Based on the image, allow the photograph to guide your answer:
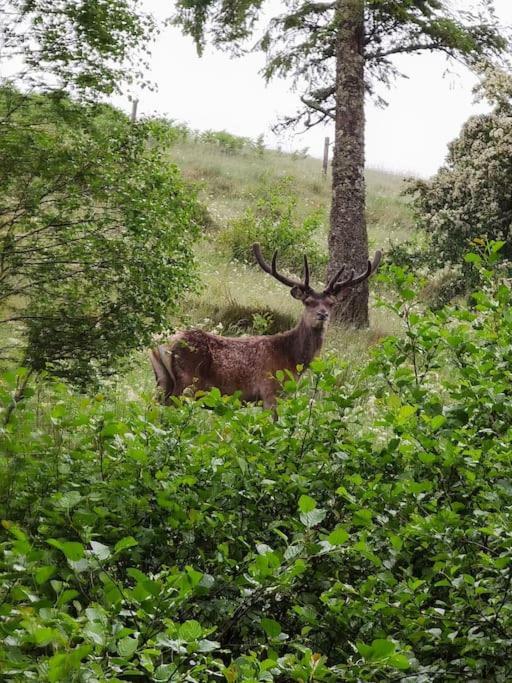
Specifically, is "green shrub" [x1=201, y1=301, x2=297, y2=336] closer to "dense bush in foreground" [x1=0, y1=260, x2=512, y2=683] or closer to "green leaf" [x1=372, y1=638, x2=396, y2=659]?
"dense bush in foreground" [x1=0, y1=260, x2=512, y2=683]

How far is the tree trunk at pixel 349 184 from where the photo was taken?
1354 cm

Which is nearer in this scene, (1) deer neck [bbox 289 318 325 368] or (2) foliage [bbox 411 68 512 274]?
(1) deer neck [bbox 289 318 325 368]

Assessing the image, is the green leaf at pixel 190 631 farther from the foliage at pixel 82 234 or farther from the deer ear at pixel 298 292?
the deer ear at pixel 298 292

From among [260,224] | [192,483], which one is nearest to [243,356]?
[192,483]

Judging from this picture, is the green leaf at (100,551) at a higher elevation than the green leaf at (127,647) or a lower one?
higher

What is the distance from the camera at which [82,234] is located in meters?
7.00

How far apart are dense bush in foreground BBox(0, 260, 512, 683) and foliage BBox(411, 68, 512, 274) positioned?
1078cm

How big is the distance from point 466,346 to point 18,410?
2188 millimetres

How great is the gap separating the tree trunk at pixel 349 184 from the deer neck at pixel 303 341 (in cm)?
440

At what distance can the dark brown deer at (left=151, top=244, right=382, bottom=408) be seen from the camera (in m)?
8.55

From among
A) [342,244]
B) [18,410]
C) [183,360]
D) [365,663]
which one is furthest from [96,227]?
[342,244]

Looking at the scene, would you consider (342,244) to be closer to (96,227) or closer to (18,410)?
(96,227)

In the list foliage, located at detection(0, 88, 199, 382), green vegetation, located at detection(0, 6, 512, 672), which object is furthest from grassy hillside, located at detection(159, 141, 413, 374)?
green vegetation, located at detection(0, 6, 512, 672)

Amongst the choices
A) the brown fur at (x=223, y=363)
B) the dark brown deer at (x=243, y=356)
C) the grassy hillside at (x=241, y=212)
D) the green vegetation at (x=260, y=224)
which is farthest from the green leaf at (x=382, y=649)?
the brown fur at (x=223, y=363)
